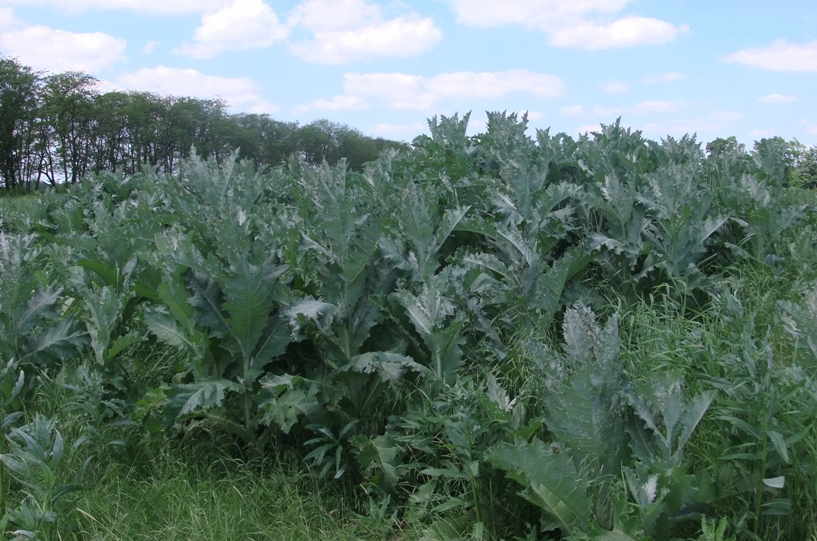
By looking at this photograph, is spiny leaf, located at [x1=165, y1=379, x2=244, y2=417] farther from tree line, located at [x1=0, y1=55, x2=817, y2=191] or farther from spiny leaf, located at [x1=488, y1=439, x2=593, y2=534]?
tree line, located at [x1=0, y1=55, x2=817, y2=191]

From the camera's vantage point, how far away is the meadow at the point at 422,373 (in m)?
2.77

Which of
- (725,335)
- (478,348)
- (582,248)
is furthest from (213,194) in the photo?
(725,335)

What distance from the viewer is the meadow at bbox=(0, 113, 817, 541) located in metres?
2.77

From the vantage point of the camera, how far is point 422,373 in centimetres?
347

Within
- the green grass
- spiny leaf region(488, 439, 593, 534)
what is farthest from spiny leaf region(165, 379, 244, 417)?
spiny leaf region(488, 439, 593, 534)

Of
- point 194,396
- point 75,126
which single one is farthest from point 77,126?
point 194,396

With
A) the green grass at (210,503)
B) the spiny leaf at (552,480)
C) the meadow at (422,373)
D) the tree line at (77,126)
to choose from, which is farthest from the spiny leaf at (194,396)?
the tree line at (77,126)

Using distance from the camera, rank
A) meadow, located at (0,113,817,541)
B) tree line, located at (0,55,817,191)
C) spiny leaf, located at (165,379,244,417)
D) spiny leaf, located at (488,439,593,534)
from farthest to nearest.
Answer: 1. tree line, located at (0,55,817,191)
2. spiny leaf, located at (165,379,244,417)
3. meadow, located at (0,113,817,541)
4. spiny leaf, located at (488,439,593,534)

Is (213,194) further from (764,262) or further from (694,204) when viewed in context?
(764,262)

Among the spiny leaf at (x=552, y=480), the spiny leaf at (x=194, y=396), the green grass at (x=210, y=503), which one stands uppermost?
the spiny leaf at (x=194, y=396)

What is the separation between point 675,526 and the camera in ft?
8.97

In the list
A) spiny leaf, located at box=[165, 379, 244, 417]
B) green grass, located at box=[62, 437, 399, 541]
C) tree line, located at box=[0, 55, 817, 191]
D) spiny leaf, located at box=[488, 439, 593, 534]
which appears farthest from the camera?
tree line, located at box=[0, 55, 817, 191]

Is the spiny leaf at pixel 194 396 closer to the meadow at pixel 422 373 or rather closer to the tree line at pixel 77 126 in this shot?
the meadow at pixel 422 373

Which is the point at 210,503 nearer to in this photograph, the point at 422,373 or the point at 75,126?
the point at 422,373
